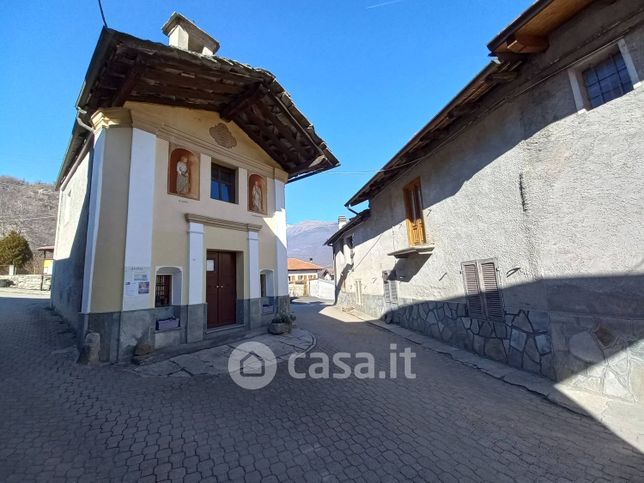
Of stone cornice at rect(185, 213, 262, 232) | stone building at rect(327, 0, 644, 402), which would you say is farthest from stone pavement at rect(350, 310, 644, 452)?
stone cornice at rect(185, 213, 262, 232)

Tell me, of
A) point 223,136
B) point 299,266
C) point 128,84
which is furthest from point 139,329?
point 299,266

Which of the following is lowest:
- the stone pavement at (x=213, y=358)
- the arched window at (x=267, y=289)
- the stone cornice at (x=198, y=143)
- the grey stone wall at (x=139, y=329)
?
the stone pavement at (x=213, y=358)

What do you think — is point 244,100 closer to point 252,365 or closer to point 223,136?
point 223,136

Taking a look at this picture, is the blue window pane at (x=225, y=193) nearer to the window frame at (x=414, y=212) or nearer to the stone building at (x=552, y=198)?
the stone building at (x=552, y=198)

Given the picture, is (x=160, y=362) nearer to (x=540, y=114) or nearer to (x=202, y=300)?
(x=202, y=300)

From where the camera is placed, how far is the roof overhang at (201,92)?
5.62m

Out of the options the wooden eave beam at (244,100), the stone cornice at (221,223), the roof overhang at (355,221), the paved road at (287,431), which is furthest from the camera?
the roof overhang at (355,221)

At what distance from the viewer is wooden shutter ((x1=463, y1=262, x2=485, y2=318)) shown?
6974mm

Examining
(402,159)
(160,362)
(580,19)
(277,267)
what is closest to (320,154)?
(402,159)

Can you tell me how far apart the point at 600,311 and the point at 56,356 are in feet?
34.5

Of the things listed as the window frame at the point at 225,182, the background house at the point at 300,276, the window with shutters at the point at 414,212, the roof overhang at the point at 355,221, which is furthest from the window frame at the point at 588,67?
the background house at the point at 300,276

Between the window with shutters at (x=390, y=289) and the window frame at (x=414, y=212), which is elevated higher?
the window frame at (x=414, y=212)

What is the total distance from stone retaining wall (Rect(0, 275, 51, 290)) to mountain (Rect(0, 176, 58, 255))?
15.4m

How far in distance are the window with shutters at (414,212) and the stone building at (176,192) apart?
3160 millimetres
